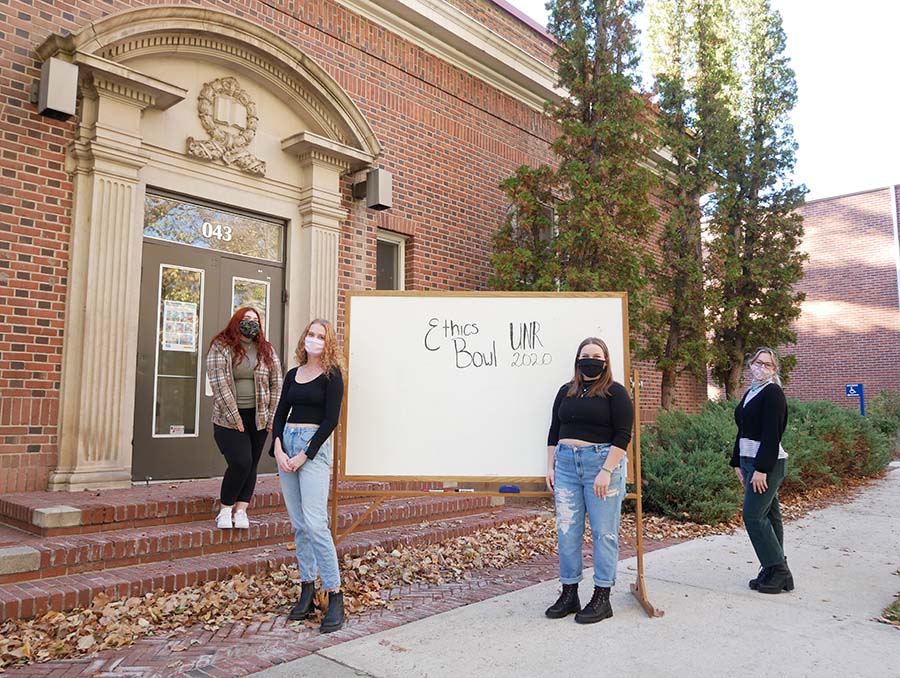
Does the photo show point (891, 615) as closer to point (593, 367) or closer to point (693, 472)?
point (593, 367)

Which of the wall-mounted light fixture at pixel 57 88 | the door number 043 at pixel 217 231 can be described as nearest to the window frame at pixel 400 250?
the door number 043 at pixel 217 231

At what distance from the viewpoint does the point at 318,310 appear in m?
7.71

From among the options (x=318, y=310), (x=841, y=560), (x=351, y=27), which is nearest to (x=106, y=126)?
(x=318, y=310)

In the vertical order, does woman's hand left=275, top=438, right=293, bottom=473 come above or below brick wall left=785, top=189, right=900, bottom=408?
below

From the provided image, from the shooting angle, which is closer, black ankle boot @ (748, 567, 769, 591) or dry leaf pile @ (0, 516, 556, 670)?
dry leaf pile @ (0, 516, 556, 670)

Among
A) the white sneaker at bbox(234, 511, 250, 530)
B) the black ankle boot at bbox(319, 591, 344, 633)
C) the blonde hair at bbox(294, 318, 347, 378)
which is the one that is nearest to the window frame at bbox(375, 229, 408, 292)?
the white sneaker at bbox(234, 511, 250, 530)

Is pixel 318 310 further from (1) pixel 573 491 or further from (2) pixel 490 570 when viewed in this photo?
(1) pixel 573 491

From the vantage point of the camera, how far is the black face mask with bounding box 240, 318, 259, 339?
522 centimetres

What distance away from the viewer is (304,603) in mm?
4094

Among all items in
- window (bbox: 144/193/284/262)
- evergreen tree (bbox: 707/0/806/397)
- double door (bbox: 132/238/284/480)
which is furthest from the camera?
evergreen tree (bbox: 707/0/806/397)

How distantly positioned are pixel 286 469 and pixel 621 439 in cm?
200

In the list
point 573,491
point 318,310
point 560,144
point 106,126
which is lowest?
point 573,491

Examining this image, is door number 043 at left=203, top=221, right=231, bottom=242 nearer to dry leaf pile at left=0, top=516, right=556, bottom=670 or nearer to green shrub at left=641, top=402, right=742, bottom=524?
dry leaf pile at left=0, top=516, right=556, bottom=670

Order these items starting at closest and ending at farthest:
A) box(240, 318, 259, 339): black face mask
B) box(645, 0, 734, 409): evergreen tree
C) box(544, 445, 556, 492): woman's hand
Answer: box(544, 445, 556, 492): woman's hand
box(240, 318, 259, 339): black face mask
box(645, 0, 734, 409): evergreen tree
